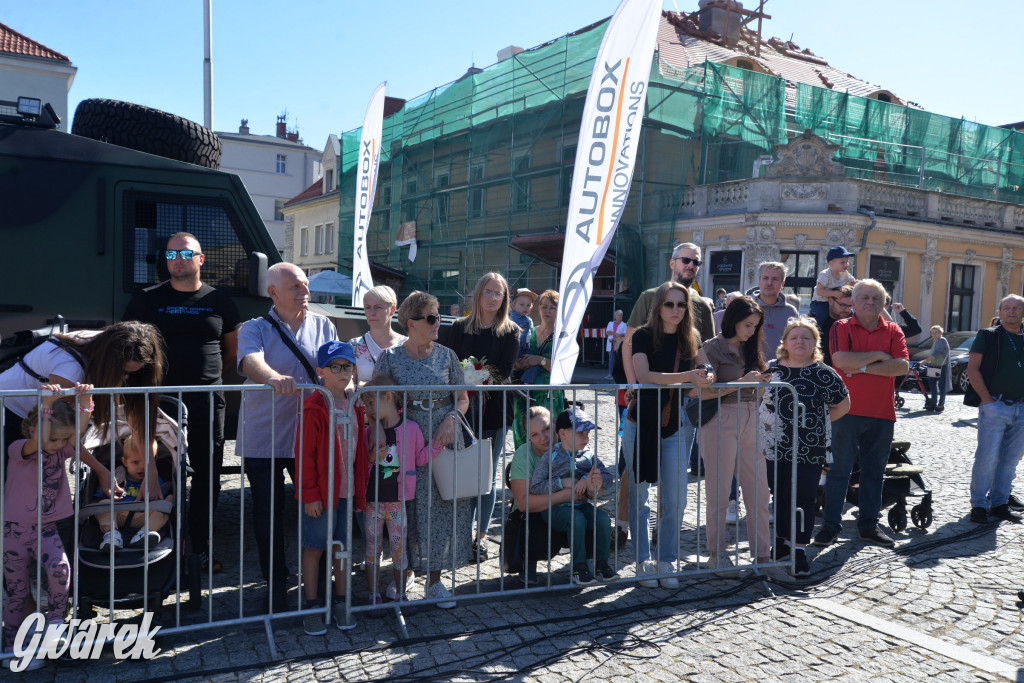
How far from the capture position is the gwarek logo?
135 inches

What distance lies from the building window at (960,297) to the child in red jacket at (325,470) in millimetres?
25925

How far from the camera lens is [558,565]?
200 inches

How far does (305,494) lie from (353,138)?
35.3m

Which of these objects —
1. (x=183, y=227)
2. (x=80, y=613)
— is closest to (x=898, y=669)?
(x=80, y=613)

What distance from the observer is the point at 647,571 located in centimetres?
482

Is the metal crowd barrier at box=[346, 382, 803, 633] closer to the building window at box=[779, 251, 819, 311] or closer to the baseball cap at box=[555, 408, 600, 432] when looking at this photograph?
the baseball cap at box=[555, 408, 600, 432]

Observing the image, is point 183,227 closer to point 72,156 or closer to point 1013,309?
point 72,156

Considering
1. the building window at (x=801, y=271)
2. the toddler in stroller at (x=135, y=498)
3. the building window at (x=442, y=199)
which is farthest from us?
the building window at (x=442, y=199)

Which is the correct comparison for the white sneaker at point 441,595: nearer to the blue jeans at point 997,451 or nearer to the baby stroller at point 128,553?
the baby stroller at point 128,553

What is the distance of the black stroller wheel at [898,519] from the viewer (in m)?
6.05

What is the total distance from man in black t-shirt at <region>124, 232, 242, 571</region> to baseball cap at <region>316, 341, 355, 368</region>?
0.85 metres

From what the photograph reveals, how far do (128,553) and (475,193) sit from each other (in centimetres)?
2681

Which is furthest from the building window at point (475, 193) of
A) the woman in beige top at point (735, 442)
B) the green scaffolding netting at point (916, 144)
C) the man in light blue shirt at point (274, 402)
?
the man in light blue shirt at point (274, 402)

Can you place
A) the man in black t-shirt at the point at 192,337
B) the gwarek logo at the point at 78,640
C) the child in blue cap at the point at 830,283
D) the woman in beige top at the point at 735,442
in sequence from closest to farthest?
the gwarek logo at the point at 78,640, the man in black t-shirt at the point at 192,337, the woman in beige top at the point at 735,442, the child in blue cap at the point at 830,283
